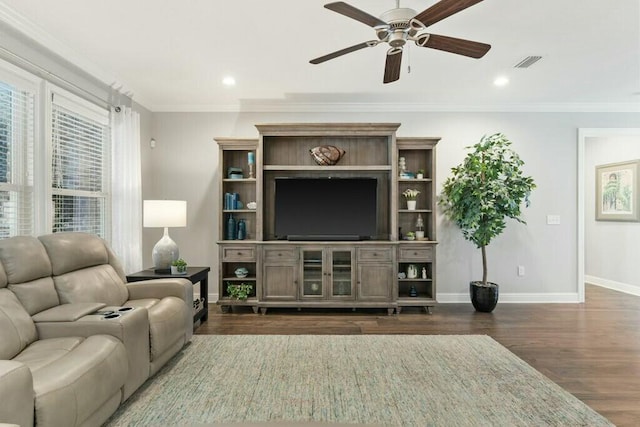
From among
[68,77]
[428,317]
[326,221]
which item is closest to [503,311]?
[428,317]

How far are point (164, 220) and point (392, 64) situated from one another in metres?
2.71

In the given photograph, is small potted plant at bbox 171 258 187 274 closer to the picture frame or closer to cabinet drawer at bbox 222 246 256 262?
cabinet drawer at bbox 222 246 256 262

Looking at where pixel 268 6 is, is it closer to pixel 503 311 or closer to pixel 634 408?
pixel 634 408

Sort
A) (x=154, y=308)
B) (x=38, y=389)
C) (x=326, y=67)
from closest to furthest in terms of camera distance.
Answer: (x=38, y=389) < (x=154, y=308) < (x=326, y=67)

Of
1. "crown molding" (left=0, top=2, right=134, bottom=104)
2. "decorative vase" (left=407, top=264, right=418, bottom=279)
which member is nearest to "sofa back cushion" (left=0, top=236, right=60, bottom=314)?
"crown molding" (left=0, top=2, right=134, bottom=104)

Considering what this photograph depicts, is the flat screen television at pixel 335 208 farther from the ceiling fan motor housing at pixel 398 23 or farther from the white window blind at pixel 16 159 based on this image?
the white window blind at pixel 16 159

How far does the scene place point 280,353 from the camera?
3.04 metres

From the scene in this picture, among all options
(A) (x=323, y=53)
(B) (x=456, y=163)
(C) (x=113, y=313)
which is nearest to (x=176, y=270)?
(C) (x=113, y=313)

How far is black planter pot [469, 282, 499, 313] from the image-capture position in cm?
422

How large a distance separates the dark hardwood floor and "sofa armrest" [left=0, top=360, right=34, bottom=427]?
220cm

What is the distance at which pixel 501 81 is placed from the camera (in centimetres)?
392

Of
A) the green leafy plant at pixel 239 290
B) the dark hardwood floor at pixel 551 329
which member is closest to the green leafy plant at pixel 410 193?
the dark hardwood floor at pixel 551 329

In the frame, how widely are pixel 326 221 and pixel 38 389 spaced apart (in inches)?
126

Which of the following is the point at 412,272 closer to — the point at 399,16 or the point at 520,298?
the point at 520,298
